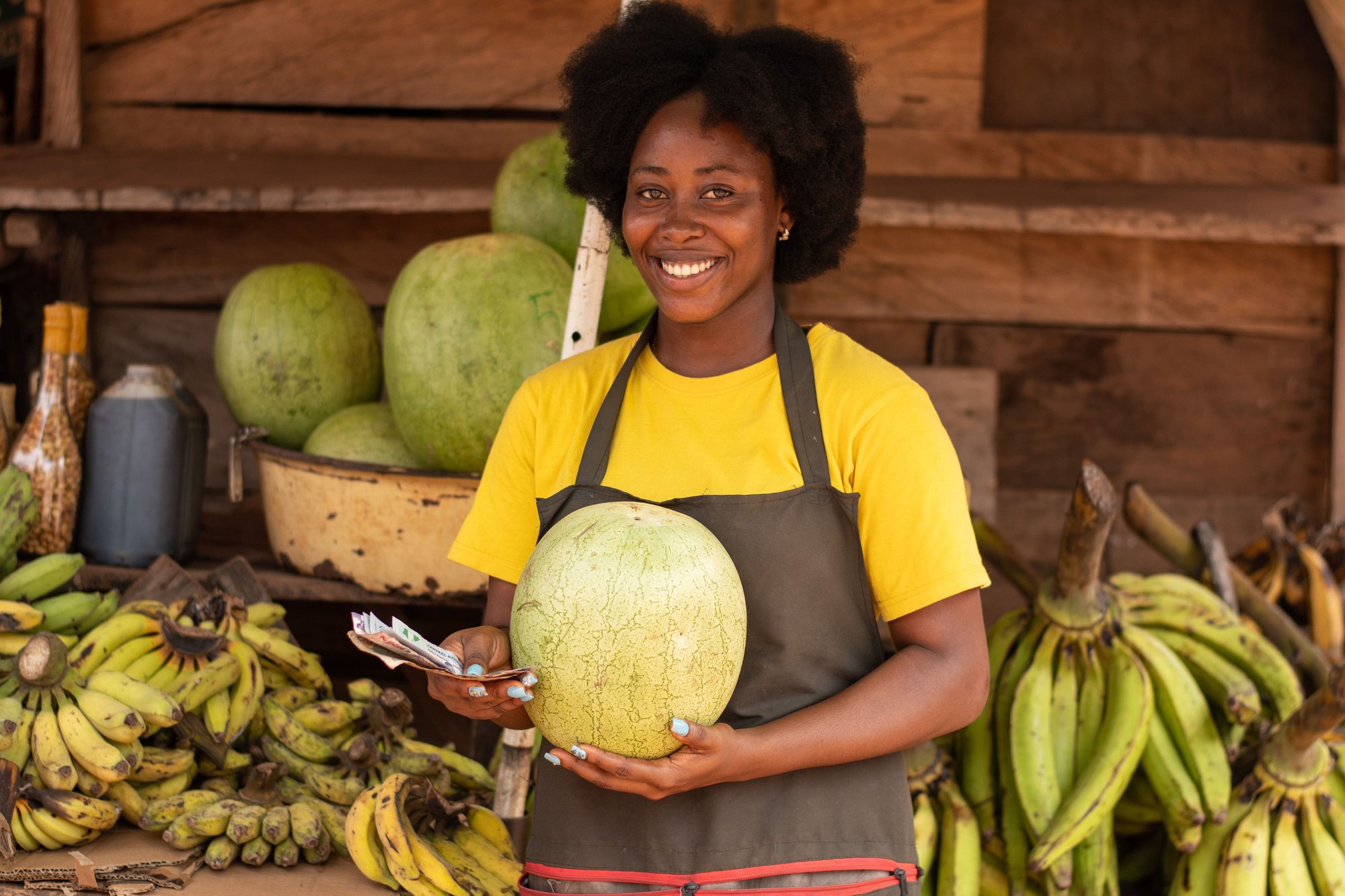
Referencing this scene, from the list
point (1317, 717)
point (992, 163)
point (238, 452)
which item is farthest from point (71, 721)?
point (992, 163)

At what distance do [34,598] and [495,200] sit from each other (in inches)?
59.4

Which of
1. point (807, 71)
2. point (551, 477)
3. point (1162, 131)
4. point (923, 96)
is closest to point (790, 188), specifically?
point (807, 71)

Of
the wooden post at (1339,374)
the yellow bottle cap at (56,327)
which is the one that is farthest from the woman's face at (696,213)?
the wooden post at (1339,374)

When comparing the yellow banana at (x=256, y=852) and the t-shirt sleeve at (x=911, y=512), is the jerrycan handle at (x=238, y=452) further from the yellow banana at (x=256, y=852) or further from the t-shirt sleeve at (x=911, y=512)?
the t-shirt sleeve at (x=911, y=512)

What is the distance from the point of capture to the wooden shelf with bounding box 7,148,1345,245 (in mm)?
3350

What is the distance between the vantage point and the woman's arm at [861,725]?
147cm

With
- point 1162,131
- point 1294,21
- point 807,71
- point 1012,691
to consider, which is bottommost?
point 1012,691

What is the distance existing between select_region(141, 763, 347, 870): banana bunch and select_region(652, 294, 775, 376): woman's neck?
4.09ft

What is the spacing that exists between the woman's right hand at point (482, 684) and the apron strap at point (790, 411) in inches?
10.4

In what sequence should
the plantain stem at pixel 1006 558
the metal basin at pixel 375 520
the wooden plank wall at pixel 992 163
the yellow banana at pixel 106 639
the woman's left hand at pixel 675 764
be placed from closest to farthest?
the woman's left hand at pixel 675 764 < the yellow banana at pixel 106 639 < the metal basin at pixel 375 520 < the plantain stem at pixel 1006 558 < the wooden plank wall at pixel 992 163

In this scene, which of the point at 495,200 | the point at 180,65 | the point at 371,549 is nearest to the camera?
the point at 371,549

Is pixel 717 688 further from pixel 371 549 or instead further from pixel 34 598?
pixel 34 598

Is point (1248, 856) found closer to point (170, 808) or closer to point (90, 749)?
point (170, 808)

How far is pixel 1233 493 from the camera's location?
4.19 metres
